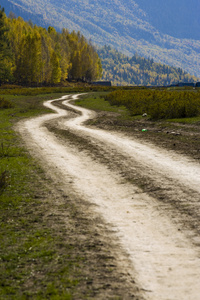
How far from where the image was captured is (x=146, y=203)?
6.61 metres

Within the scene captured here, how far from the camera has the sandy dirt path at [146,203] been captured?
4098mm

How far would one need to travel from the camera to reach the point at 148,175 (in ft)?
28.0

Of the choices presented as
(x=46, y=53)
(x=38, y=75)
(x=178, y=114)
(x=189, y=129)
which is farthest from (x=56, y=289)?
(x=46, y=53)

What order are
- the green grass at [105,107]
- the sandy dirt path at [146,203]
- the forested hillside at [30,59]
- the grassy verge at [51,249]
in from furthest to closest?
1. the forested hillside at [30,59]
2. the green grass at [105,107]
3. the sandy dirt path at [146,203]
4. the grassy verge at [51,249]

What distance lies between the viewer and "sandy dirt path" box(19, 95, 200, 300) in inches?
161

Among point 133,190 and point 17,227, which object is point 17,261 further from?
point 133,190

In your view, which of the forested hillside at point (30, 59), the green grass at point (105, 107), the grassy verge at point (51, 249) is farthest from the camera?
the forested hillside at point (30, 59)

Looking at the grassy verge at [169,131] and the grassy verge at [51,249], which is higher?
the grassy verge at [169,131]

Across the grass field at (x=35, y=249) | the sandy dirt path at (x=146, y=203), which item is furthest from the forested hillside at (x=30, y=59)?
the grass field at (x=35, y=249)

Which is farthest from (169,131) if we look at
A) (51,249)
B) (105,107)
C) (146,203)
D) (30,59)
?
(30,59)

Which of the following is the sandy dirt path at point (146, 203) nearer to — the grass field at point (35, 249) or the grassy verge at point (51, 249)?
the grassy verge at point (51, 249)

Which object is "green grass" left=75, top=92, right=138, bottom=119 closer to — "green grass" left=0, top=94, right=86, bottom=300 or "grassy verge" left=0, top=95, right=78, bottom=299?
"grassy verge" left=0, top=95, right=78, bottom=299

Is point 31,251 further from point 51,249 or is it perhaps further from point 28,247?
point 51,249

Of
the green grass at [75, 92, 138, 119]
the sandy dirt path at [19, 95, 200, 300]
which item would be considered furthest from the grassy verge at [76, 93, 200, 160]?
the green grass at [75, 92, 138, 119]
